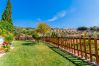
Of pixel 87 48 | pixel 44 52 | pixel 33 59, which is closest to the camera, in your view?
pixel 33 59

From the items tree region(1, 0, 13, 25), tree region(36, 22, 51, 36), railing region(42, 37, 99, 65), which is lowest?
railing region(42, 37, 99, 65)

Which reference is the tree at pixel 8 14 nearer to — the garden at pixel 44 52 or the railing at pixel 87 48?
the garden at pixel 44 52

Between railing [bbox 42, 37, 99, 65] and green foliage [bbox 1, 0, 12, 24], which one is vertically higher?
green foliage [bbox 1, 0, 12, 24]

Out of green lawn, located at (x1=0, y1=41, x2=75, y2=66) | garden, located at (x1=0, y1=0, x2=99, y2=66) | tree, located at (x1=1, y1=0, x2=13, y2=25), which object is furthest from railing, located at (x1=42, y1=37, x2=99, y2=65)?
tree, located at (x1=1, y1=0, x2=13, y2=25)

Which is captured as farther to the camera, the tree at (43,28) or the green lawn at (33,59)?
the tree at (43,28)

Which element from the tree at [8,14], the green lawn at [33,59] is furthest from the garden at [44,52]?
the tree at [8,14]

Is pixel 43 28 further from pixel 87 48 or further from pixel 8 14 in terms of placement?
pixel 87 48

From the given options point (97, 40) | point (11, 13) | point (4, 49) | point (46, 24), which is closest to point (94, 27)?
point (46, 24)

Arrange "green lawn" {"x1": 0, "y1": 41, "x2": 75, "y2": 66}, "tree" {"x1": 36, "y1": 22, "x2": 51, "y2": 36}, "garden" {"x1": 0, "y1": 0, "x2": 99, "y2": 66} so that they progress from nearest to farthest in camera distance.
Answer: "green lawn" {"x1": 0, "y1": 41, "x2": 75, "y2": 66}
"garden" {"x1": 0, "y1": 0, "x2": 99, "y2": 66}
"tree" {"x1": 36, "y1": 22, "x2": 51, "y2": 36}

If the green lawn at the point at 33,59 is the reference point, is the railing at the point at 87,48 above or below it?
above

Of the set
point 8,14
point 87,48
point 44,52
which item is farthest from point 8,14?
point 87,48

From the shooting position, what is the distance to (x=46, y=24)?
65.9 meters

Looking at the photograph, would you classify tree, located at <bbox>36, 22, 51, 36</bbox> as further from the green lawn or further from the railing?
the railing

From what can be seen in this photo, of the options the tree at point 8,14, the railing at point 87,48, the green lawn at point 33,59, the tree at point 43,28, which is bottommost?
the green lawn at point 33,59
